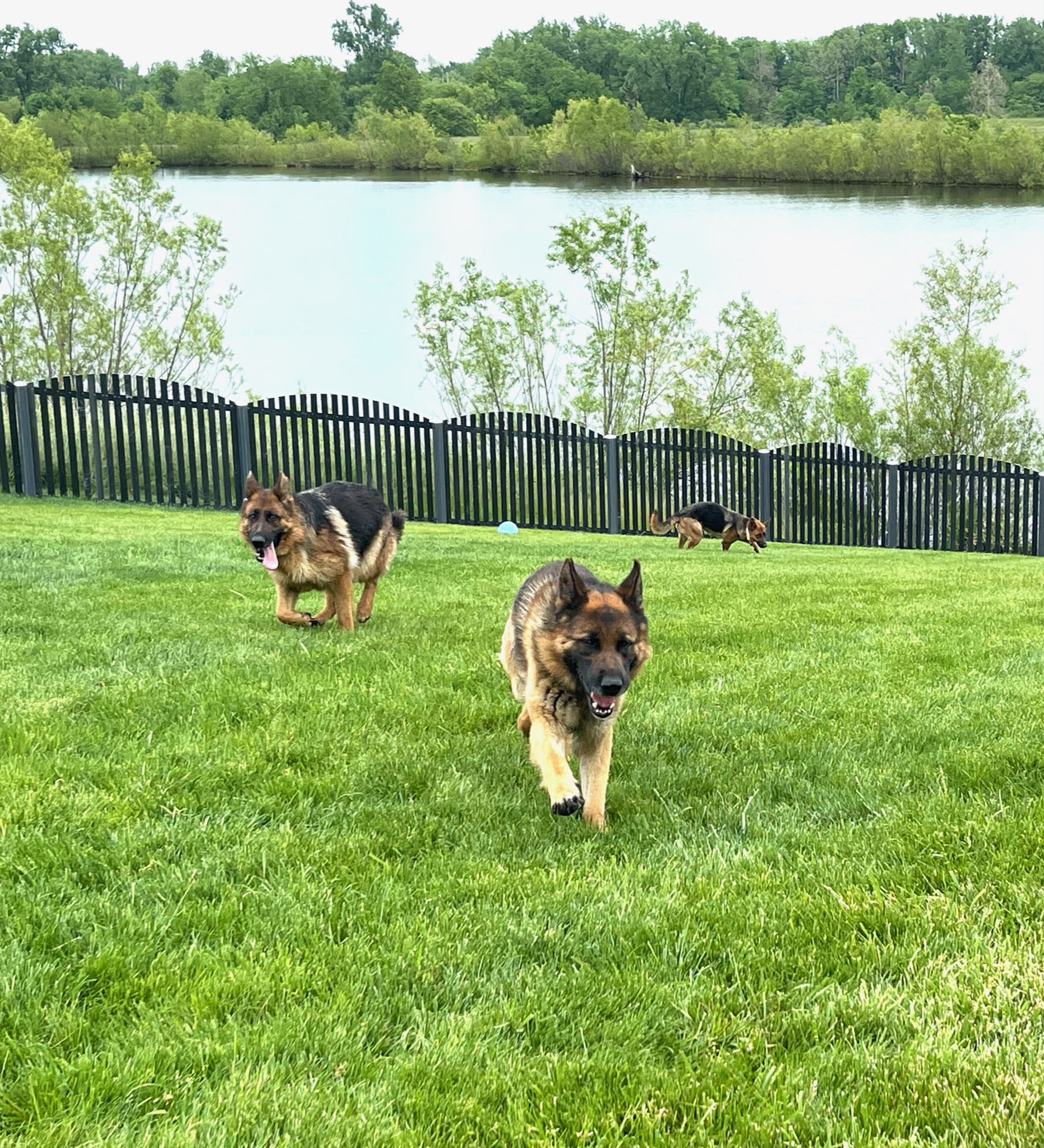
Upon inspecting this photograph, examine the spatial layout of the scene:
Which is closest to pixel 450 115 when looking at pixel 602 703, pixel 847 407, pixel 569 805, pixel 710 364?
pixel 710 364

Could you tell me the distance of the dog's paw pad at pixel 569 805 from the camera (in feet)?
12.4

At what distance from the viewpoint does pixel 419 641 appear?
21.6ft

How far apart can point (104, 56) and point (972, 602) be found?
83.9 metres

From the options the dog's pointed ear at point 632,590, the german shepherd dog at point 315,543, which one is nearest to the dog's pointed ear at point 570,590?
the dog's pointed ear at point 632,590

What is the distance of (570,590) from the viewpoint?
409 cm

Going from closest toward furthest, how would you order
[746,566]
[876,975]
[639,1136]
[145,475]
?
1. [639,1136]
2. [876,975]
3. [746,566]
4. [145,475]

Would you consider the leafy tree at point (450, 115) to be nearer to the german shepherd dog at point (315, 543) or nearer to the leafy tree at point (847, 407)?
the leafy tree at point (847, 407)

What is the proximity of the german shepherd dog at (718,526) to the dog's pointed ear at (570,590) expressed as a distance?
40.4 feet

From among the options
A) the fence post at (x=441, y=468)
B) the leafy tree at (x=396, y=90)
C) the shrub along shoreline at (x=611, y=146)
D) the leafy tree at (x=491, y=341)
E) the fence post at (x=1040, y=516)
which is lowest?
the fence post at (x=1040, y=516)

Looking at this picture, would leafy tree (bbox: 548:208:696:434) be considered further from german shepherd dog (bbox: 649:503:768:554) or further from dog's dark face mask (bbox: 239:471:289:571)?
dog's dark face mask (bbox: 239:471:289:571)

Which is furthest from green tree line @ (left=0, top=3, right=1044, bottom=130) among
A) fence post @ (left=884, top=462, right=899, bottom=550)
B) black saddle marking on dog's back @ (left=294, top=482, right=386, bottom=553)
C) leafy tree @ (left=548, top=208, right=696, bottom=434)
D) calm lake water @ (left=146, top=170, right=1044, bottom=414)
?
black saddle marking on dog's back @ (left=294, top=482, right=386, bottom=553)

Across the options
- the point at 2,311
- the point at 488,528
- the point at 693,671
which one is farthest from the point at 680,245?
the point at 693,671

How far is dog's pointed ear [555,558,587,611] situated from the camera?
4027mm

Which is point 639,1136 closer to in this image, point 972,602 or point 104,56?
point 972,602
